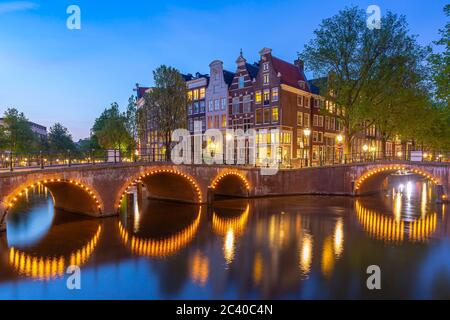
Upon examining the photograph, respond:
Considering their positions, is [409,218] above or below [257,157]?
below

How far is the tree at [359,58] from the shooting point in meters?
36.7

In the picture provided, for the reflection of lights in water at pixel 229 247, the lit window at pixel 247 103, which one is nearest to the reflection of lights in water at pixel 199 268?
the reflection of lights in water at pixel 229 247

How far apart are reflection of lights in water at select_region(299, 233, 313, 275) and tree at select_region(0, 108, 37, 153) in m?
51.8

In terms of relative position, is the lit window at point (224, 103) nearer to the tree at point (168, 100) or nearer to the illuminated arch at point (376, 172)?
the tree at point (168, 100)

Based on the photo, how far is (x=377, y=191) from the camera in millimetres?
41562

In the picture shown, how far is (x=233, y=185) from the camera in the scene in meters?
37.4

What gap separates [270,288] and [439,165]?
26.5 metres

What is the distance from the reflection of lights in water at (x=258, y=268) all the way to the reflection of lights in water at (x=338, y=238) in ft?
12.8

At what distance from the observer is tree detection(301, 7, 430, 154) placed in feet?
120

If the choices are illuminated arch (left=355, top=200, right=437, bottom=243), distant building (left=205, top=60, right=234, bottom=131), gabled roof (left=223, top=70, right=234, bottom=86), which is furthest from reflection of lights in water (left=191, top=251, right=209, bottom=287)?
gabled roof (left=223, top=70, right=234, bottom=86)

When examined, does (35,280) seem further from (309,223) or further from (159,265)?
(309,223)

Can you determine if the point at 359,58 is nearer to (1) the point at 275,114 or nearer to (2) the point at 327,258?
(1) the point at 275,114

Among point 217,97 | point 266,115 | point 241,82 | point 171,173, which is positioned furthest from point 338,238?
point 217,97
